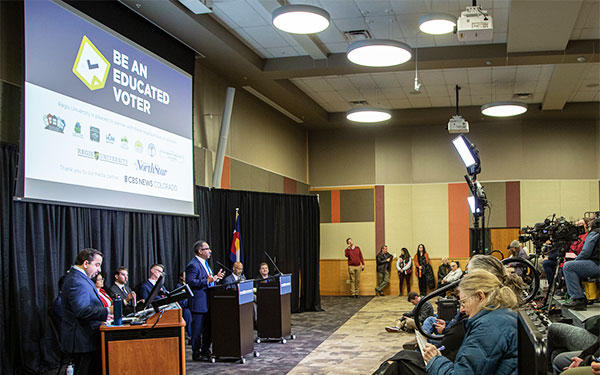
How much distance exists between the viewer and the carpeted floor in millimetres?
6570

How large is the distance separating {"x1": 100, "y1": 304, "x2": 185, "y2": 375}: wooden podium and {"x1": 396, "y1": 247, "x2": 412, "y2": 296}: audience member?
35.7 feet

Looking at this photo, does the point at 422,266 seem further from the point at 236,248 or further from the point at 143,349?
the point at 143,349

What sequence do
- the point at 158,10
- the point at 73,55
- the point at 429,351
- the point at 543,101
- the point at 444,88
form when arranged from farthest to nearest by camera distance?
the point at 543,101 < the point at 444,88 < the point at 158,10 < the point at 73,55 < the point at 429,351

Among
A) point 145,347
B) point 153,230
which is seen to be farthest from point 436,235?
point 145,347

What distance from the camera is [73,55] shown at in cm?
640

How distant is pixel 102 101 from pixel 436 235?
1078cm

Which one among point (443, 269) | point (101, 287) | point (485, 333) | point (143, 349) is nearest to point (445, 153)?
point (443, 269)

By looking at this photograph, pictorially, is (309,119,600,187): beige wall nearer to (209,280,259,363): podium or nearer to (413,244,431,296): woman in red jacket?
(413,244,431,296): woman in red jacket

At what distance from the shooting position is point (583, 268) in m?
7.25

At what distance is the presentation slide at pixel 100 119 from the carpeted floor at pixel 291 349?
2.21 m

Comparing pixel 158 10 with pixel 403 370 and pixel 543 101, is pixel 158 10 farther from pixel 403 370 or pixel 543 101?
pixel 543 101

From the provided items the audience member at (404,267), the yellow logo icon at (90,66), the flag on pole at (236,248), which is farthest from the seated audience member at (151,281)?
the audience member at (404,267)

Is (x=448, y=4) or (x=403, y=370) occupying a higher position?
(x=448, y=4)

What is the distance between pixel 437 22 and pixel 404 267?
8.65 metres
